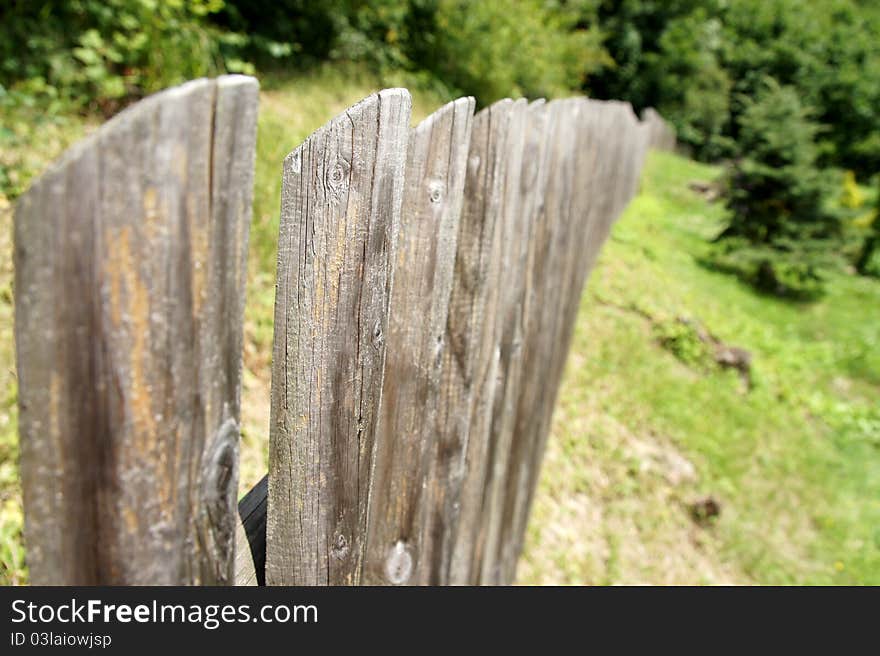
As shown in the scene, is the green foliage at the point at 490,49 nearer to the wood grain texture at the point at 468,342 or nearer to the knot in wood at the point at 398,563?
the wood grain texture at the point at 468,342

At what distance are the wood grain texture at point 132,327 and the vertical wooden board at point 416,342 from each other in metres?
0.54

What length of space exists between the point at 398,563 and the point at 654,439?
10.1 feet

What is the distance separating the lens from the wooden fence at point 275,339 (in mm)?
601

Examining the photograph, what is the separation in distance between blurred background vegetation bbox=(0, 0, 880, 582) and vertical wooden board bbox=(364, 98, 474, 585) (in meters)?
1.03

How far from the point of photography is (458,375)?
5.18ft

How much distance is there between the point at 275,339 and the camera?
949 mm

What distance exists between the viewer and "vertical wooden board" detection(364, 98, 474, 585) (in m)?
1.22

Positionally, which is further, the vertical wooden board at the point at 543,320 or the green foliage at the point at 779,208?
the green foliage at the point at 779,208

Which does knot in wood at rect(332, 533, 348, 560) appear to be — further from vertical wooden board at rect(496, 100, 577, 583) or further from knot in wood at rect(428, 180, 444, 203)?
vertical wooden board at rect(496, 100, 577, 583)

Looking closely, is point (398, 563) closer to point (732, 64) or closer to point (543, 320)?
point (543, 320)

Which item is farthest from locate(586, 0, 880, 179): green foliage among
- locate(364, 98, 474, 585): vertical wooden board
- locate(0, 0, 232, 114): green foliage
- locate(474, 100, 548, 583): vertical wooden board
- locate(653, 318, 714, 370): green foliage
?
locate(364, 98, 474, 585): vertical wooden board

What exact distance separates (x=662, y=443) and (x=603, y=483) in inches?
28.9

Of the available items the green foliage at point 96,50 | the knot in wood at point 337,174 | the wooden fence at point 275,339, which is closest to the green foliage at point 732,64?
the green foliage at point 96,50
